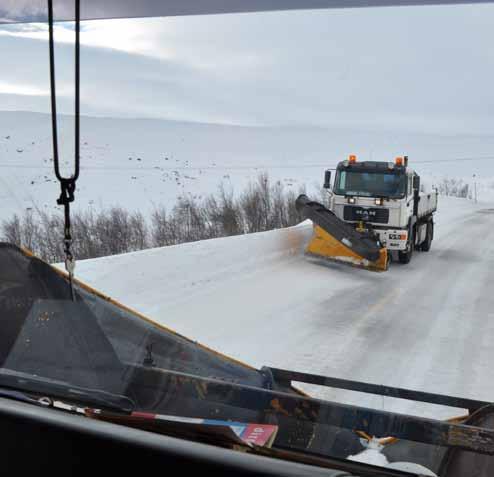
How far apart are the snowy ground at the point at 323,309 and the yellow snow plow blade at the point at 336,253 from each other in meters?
0.19

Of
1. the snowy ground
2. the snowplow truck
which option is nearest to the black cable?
the snowy ground

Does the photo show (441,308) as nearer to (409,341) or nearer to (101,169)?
(409,341)

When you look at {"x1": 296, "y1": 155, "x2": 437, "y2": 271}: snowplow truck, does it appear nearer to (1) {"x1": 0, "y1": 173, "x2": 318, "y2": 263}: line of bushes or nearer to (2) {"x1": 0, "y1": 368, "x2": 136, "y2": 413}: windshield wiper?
(1) {"x1": 0, "y1": 173, "x2": 318, "y2": 263}: line of bushes

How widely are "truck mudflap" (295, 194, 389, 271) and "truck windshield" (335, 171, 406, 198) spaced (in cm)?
65

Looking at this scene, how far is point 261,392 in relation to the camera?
1993 mm

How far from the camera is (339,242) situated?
1177 centimetres

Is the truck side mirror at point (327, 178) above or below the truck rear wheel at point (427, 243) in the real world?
above

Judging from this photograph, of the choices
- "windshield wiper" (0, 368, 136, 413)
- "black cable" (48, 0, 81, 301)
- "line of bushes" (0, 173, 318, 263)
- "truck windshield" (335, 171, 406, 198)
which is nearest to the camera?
"windshield wiper" (0, 368, 136, 413)

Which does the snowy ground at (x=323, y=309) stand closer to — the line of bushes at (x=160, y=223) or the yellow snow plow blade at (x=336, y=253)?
the yellow snow plow blade at (x=336, y=253)

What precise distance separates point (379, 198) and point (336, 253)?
1.46 meters

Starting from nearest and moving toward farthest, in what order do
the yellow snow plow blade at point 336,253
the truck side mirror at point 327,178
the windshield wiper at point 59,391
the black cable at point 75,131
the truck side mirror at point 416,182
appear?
the windshield wiper at point 59,391 → the black cable at point 75,131 → the yellow snow plow blade at point 336,253 → the truck side mirror at point 327,178 → the truck side mirror at point 416,182

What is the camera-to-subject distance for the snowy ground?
5.60 m

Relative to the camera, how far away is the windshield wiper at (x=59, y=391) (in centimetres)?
156

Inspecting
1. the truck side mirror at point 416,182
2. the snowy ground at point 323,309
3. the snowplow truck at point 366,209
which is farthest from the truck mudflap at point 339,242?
the truck side mirror at point 416,182
